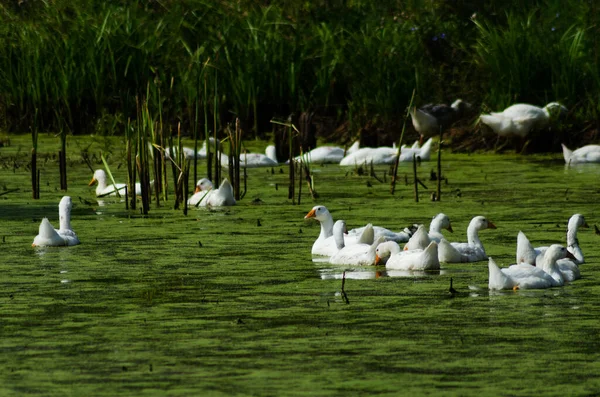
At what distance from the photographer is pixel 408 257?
802cm

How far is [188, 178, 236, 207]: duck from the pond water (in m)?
0.17

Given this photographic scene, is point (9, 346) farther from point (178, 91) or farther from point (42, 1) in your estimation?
point (42, 1)

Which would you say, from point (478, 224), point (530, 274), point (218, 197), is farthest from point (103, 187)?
point (530, 274)

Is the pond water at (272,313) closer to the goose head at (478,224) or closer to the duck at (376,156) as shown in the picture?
the goose head at (478,224)

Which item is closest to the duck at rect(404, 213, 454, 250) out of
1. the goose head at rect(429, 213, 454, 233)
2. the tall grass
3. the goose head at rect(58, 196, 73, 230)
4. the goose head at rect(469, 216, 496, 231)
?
the goose head at rect(429, 213, 454, 233)

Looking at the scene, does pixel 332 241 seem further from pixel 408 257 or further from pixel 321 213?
pixel 408 257

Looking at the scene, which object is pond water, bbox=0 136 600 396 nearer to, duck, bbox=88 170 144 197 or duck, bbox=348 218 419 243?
duck, bbox=348 218 419 243

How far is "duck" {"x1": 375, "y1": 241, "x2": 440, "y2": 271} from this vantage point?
791 centimetres

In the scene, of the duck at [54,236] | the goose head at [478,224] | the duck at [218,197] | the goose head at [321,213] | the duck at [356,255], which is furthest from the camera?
the duck at [218,197]

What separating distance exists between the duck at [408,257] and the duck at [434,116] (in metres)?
8.22

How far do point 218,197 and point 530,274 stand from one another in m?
4.57

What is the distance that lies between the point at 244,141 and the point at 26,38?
292cm

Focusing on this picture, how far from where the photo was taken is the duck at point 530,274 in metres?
7.14

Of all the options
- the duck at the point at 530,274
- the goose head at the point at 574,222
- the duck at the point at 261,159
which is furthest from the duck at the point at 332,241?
the duck at the point at 261,159
